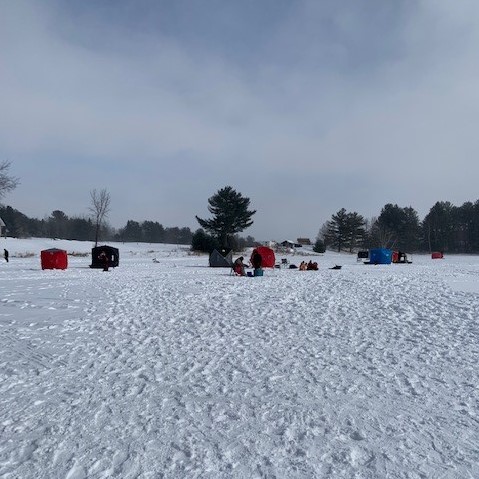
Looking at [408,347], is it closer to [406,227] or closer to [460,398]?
[460,398]

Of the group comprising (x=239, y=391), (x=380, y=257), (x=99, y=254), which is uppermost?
(x=99, y=254)

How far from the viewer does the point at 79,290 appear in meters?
14.9

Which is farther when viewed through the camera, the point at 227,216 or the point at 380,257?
the point at 227,216

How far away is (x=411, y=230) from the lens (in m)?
95.8

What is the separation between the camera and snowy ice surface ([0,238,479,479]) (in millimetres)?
4465

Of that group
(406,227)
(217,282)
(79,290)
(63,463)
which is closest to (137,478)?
(63,463)

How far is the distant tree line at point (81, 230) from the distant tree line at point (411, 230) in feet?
152

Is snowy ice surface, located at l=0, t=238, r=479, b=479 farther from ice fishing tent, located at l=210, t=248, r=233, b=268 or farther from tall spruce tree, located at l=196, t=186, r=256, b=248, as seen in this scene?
tall spruce tree, located at l=196, t=186, r=256, b=248

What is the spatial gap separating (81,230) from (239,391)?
407 ft

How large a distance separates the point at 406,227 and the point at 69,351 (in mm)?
97770

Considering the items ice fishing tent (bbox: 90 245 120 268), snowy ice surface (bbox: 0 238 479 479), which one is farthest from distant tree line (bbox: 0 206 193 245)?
snowy ice surface (bbox: 0 238 479 479)

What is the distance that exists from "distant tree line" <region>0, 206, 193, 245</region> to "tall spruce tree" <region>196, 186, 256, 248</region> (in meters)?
47.6

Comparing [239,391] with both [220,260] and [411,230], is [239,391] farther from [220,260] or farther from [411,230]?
[411,230]

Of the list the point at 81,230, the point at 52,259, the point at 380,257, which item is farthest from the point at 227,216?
the point at 81,230
